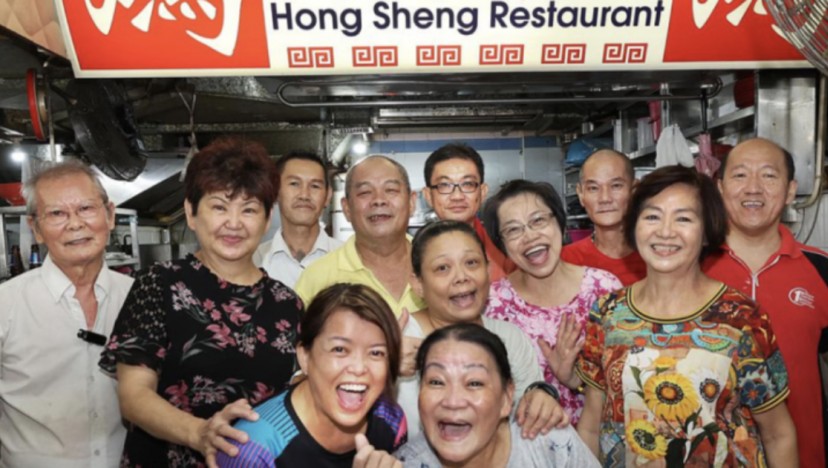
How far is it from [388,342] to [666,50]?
2395 millimetres

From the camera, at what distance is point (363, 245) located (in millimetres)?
2787

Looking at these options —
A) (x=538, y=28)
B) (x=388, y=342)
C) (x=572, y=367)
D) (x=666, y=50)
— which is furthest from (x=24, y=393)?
(x=666, y=50)

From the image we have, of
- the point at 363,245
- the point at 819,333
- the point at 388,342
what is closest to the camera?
the point at 388,342

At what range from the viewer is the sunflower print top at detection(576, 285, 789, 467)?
1786mm

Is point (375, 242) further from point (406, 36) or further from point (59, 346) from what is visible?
point (59, 346)

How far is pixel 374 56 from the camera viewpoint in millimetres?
3039

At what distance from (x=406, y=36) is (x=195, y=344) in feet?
6.44

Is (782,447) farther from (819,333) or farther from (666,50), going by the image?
(666,50)

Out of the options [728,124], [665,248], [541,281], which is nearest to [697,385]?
[665,248]

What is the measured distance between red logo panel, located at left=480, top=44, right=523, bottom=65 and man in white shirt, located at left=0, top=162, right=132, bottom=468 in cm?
199

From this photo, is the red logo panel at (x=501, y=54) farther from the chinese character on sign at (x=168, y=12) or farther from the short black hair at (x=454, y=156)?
the chinese character on sign at (x=168, y=12)

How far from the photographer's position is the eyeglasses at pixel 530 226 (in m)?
2.44

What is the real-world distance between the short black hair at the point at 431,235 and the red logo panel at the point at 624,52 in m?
1.51

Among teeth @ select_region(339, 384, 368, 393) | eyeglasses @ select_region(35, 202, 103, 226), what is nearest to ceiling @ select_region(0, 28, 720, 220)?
eyeglasses @ select_region(35, 202, 103, 226)
